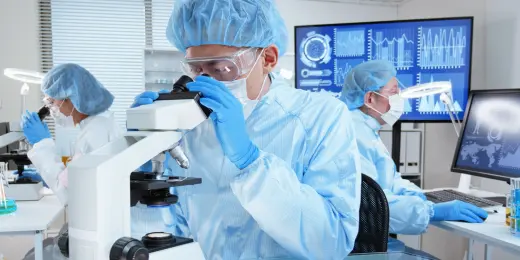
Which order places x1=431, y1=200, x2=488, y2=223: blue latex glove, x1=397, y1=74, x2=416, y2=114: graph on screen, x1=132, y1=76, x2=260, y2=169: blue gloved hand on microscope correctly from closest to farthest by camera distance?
x1=132, y1=76, x2=260, y2=169: blue gloved hand on microscope, x1=431, y1=200, x2=488, y2=223: blue latex glove, x1=397, y1=74, x2=416, y2=114: graph on screen

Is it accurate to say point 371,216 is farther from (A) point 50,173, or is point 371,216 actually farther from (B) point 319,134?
(A) point 50,173

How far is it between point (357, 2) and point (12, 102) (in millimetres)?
3735

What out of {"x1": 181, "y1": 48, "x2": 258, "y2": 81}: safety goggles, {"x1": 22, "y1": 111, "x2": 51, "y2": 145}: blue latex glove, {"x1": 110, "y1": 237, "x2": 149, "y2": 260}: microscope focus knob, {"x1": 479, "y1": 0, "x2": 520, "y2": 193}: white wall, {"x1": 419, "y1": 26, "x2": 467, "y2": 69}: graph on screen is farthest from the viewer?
{"x1": 419, "y1": 26, "x2": 467, "y2": 69}: graph on screen

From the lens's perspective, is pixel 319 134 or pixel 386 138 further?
pixel 386 138

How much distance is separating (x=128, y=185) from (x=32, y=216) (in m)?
1.79

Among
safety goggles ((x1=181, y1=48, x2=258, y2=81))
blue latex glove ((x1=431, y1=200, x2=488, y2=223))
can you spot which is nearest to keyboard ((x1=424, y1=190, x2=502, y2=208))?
blue latex glove ((x1=431, y1=200, x2=488, y2=223))

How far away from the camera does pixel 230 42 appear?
1124 mm

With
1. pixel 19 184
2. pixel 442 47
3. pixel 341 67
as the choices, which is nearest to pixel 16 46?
pixel 19 184

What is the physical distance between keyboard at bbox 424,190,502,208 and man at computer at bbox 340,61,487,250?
0.10 m

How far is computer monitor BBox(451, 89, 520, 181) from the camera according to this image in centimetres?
216

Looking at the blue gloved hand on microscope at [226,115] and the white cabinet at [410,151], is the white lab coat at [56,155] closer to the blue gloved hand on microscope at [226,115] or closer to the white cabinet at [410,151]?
the blue gloved hand on microscope at [226,115]

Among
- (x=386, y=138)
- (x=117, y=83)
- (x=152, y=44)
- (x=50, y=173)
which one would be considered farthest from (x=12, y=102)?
(x=386, y=138)

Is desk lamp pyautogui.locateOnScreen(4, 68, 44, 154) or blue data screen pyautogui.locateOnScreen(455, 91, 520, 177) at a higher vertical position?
desk lamp pyautogui.locateOnScreen(4, 68, 44, 154)

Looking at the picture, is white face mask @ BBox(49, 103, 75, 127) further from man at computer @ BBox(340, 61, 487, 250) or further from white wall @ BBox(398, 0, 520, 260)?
white wall @ BBox(398, 0, 520, 260)
